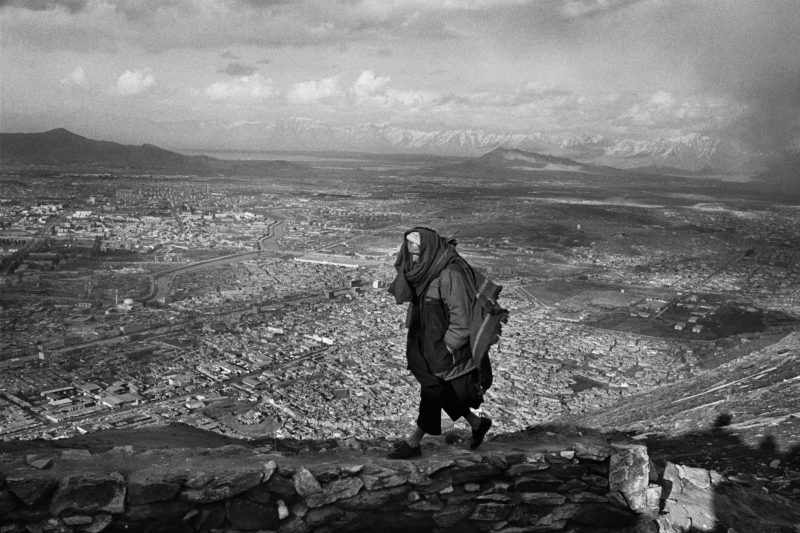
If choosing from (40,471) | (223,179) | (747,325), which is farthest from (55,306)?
(223,179)

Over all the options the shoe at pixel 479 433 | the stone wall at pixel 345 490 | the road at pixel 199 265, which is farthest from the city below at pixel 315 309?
the stone wall at pixel 345 490

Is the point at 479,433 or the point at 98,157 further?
the point at 98,157

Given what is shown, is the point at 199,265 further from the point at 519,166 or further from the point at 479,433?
the point at 519,166

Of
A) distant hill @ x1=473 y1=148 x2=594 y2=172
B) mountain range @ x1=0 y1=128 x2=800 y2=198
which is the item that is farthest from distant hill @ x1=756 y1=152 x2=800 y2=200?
distant hill @ x1=473 y1=148 x2=594 y2=172

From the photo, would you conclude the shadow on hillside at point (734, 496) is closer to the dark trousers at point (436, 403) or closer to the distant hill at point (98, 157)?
the dark trousers at point (436, 403)

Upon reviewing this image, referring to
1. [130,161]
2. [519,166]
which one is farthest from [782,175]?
[130,161]

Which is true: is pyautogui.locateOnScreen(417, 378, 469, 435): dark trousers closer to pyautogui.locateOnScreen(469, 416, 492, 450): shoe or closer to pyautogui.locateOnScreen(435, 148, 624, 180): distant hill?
pyautogui.locateOnScreen(469, 416, 492, 450): shoe
